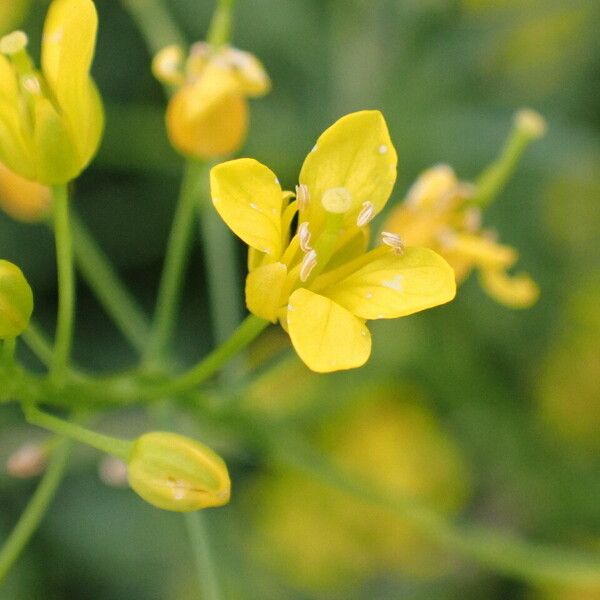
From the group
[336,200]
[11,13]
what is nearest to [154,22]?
[11,13]

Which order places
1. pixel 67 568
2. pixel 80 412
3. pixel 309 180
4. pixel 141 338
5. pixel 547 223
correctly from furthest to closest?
pixel 547 223
pixel 67 568
pixel 141 338
pixel 80 412
pixel 309 180

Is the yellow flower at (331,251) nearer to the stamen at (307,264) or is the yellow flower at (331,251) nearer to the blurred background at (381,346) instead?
the stamen at (307,264)

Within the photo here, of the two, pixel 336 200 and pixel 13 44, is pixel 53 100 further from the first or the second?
pixel 336 200

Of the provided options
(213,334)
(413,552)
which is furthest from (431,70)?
(413,552)

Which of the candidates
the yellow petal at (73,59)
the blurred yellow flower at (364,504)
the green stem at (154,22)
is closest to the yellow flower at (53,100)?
the yellow petal at (73,59)

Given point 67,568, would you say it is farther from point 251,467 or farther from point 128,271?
point 128,271
